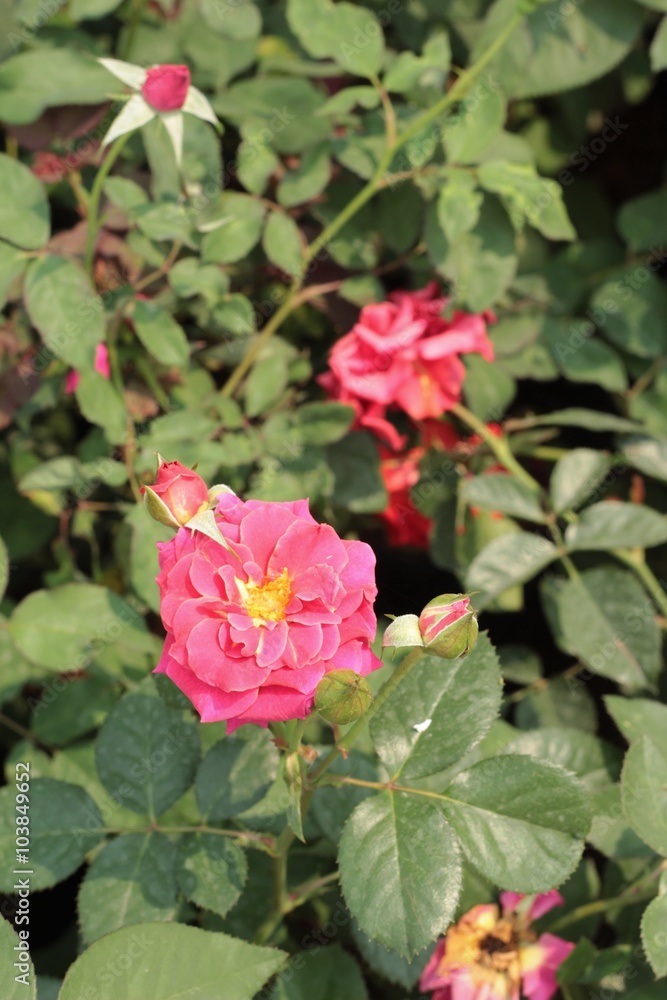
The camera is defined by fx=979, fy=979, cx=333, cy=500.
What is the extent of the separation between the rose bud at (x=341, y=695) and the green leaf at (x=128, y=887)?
0.38m

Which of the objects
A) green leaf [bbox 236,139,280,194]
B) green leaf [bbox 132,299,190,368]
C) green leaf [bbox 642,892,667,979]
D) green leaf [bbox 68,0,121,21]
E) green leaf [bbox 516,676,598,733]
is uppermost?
green leaf [bbox 68,0,121,21]

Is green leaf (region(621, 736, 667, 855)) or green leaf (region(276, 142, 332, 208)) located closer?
green leaf (region(621, 736, 667, 855))

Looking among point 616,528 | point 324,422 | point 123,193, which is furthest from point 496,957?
point 123,193

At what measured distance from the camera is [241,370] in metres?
1.50

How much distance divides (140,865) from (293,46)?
134 centimetres

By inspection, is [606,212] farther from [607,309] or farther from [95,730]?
[95,730]

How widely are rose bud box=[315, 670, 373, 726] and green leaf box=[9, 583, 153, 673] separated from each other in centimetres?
58

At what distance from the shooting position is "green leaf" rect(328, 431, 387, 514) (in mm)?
1465

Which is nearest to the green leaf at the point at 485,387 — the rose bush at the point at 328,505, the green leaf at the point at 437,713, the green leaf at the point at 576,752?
the rose bush at the point at 328,505

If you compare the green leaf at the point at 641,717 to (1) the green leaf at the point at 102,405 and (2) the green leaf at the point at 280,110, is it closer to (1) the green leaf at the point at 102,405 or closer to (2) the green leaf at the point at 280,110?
(1) the green leaf at the point at 102,405

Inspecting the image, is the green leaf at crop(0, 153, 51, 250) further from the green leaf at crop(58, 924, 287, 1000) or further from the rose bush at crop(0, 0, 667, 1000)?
the green leaf at crop(58, 924, 287, 1000)

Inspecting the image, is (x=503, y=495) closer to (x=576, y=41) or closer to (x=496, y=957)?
(x=496, y=957)

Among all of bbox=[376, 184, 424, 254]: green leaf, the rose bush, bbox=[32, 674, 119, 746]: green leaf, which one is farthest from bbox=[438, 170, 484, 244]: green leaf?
bbox=[32, 674, 119, 746]: green leaf

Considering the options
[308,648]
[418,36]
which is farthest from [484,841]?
[418,36]
